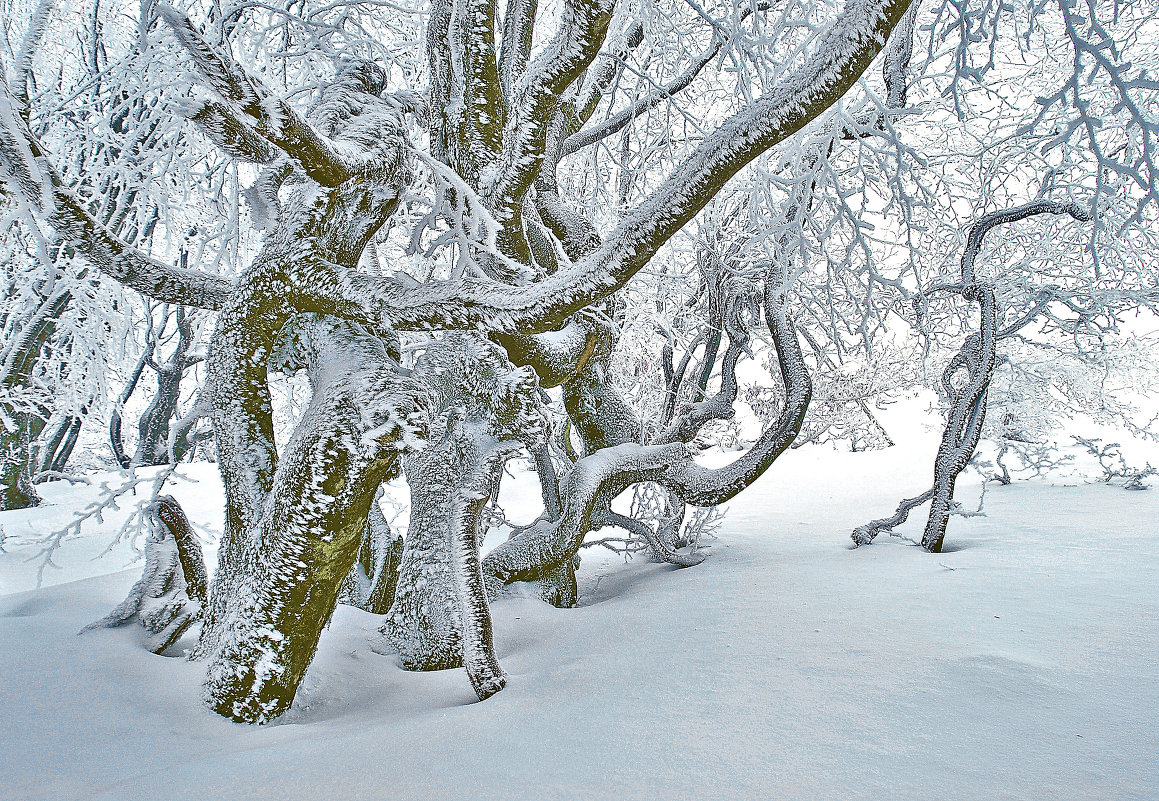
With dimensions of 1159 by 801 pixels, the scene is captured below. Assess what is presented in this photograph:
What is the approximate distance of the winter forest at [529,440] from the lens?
1646 mm

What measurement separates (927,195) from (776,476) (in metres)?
8.26

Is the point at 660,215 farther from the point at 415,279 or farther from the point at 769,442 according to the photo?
the point at 769,442

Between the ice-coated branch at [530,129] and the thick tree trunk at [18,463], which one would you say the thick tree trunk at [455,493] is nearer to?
the ice-coated branch at [530,129]

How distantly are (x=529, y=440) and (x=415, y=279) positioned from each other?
1076 millimetres

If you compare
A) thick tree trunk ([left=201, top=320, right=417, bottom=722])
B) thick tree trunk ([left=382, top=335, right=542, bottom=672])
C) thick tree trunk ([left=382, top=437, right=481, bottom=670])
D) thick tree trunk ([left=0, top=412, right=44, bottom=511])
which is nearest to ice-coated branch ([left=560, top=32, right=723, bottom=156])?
thick tree trunk ([left=382, top=335, right=542, bottom=672])

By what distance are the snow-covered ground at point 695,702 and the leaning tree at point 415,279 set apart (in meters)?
0.29

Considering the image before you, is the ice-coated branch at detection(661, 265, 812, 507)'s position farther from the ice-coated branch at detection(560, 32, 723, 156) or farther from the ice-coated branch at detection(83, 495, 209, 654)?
the ice-coated branch at detection(83, 495, 209, 654)

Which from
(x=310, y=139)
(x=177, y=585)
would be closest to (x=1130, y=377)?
(x=310, y=139)

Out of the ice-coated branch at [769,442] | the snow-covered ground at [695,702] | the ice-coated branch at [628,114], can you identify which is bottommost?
the snow-covered ground at [695,702]

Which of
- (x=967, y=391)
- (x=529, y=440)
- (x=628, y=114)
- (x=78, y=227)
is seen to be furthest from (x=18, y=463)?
(x=967, y=391)

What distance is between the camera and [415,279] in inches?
119

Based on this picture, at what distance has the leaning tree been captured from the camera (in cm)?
200

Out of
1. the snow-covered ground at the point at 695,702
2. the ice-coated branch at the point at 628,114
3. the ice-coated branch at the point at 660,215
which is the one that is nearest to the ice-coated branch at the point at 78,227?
the ice-coated branch at the point at 660,215

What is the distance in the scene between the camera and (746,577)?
3623 mm
